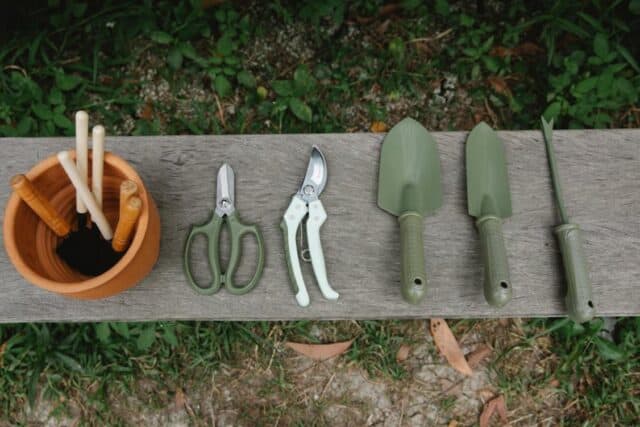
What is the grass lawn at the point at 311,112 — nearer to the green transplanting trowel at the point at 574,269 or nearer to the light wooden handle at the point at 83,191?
the green transplanting trowel at the point at 574,269

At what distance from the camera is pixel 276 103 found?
1.70m

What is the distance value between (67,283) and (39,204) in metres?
0.13

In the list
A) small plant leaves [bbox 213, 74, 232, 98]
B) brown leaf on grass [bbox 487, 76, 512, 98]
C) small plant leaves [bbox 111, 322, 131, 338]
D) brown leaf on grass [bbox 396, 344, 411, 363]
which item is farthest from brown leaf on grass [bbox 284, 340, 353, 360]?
brown leaf on grass [bbox 487, 76, 512, 98]

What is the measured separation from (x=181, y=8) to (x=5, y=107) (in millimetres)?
625

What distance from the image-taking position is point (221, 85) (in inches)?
67.4

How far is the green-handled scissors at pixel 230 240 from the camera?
1035 mm

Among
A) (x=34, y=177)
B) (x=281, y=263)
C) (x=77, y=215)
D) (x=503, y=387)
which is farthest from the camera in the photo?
(x=503, y=387)

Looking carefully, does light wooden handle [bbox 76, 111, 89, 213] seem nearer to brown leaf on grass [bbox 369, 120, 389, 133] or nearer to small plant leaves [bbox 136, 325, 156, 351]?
small plant leaves [bbox 136, 325, 156, 351]

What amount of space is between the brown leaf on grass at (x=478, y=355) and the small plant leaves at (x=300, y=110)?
85 cm

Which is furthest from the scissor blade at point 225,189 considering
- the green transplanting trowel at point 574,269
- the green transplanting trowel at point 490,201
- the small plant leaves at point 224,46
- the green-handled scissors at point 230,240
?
the small plant leaves at point 224,46

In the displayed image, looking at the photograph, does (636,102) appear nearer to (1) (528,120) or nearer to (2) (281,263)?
(1) (528,120)

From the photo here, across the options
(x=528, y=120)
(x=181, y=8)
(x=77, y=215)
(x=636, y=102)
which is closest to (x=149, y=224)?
(x=77, y=215)

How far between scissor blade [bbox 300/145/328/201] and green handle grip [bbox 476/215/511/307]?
1.01 ft

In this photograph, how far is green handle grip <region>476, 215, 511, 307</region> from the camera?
929 millimetres
